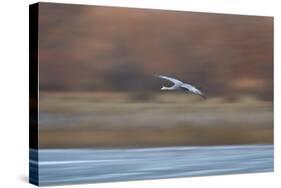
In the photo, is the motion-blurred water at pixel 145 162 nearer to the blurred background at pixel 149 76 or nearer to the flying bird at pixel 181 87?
the blurred background at pixel 149 76

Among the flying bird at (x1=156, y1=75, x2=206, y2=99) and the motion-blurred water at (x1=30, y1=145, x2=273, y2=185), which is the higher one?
the flying bird at (x1=156, y1=75, x2=206, y2=99)

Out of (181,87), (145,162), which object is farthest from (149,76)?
(145,162)

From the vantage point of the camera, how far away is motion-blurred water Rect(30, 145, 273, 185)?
38.2 ft

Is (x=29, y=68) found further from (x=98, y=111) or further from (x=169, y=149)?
(x=169, y=149)

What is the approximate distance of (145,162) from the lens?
12.3 metres

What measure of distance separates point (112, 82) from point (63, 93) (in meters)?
0.77

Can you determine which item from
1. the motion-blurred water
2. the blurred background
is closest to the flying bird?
the blurred background

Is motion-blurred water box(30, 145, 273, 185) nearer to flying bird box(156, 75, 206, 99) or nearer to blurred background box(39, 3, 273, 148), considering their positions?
blurred background box(39, 3, 273, 148)

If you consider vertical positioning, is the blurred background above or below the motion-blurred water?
above

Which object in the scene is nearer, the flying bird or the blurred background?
the blurred background

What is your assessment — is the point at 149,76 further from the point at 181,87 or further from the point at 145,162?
the point at 145,162

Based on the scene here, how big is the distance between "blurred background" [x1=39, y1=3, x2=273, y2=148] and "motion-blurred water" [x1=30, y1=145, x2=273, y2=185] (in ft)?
0.41

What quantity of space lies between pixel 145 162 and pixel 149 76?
4.04 ft

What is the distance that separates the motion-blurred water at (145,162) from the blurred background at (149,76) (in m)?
0.12
